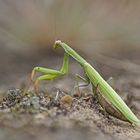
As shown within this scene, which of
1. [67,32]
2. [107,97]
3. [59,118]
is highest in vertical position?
[67,32]

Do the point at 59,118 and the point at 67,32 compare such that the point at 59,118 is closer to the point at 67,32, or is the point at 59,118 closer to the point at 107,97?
the point at 107,97

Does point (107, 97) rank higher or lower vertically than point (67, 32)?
lower

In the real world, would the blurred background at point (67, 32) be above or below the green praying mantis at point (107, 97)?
above

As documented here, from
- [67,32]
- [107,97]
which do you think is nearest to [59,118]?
[107,97]

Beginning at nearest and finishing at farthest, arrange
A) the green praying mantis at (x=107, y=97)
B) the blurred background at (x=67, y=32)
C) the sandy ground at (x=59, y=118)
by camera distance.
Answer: the sandy ground at (x=59, y=118) < the green praying mantis at (x=107, y=97) < the blurred background at (x=67, y=32)

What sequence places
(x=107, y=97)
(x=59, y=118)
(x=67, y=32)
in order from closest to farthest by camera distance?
(x=59, y=118)
(x=107, y=97)
(x=67, y=32)

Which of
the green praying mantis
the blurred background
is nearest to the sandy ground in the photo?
the green praying mantis

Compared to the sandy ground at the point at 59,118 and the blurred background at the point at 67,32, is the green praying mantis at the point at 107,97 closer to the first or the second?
the sandy ground at the point at 59,118

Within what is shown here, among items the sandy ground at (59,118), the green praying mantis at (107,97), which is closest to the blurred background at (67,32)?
the sandy ground at (59,118)

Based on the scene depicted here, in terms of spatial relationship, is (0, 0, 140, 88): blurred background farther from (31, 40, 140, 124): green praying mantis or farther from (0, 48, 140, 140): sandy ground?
(31, 40, 140, 124): green praying mantis

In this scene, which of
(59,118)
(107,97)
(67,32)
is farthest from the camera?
(67,32)
